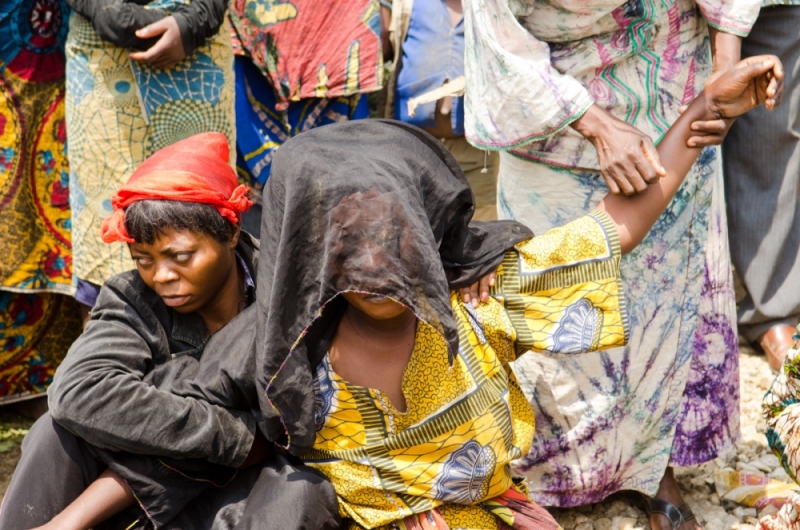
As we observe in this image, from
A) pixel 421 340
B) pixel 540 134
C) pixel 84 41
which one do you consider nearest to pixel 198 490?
pixel 421 340

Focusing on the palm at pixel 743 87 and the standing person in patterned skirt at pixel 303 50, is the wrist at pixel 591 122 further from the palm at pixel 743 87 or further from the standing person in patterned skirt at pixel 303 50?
the standing person in patterned skirt at pixel 303 50

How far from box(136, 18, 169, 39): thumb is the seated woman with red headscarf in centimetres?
102

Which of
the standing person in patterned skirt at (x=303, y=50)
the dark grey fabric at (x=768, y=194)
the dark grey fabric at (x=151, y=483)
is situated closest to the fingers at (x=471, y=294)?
the dark grey fabric at (x=151, y=483)

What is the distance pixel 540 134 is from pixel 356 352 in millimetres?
824

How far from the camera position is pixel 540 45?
8.56 ft

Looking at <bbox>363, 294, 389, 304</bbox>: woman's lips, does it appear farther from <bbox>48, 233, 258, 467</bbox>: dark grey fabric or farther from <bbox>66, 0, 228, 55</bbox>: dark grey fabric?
<bbox>66, 0, 228, 55</bbox>: dark grey fabric

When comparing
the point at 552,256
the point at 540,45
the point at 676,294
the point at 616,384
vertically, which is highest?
the point at 540,45

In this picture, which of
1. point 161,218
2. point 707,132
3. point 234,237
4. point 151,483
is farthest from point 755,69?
point 151,483

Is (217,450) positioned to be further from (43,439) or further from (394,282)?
Answer: (394,282)

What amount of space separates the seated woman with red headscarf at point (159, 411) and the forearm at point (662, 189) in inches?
38.1

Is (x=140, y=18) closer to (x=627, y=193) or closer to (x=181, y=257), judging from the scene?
(x=181, y=257)

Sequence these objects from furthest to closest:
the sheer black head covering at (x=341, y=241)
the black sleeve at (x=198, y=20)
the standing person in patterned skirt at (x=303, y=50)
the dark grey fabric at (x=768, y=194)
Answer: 1. the standing person in patterned skirt at (x=303, y=50)
2. the dark grey fabric at (x=768, y=194)
3. the black sleeve at (x=198, y=20)
4. the sheer black head covering at (x=341, y=241)

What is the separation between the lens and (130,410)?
2.21m

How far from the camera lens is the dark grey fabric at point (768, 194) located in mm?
3891
